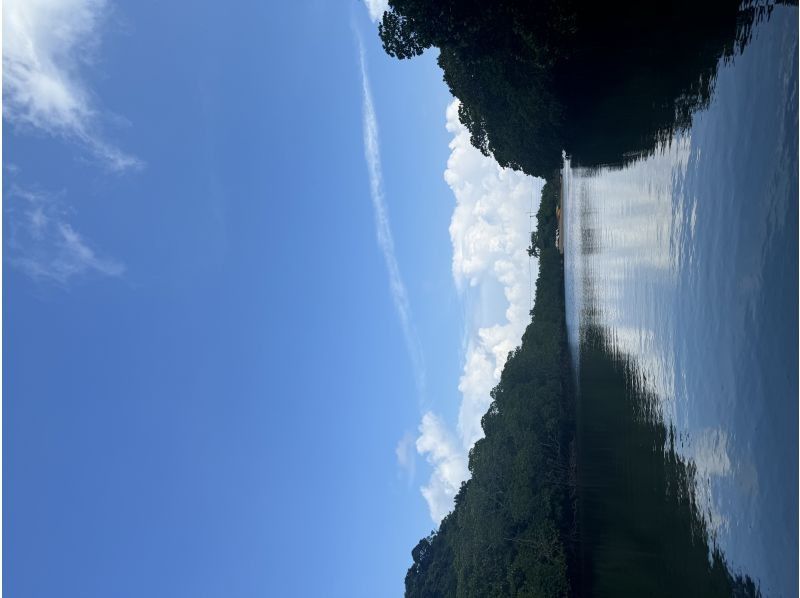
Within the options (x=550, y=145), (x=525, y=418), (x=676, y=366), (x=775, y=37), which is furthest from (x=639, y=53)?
(x=525, y=418)

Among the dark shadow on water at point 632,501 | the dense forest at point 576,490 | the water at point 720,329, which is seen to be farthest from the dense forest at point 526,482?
the water at point 720,329

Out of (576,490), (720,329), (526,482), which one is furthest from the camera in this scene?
(576,490)

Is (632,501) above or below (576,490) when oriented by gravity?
below

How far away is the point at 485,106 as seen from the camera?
2838 centimetres

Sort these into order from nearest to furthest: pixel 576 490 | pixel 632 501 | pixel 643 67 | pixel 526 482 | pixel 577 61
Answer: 1. pixel 643 67
2. pixel 632 501
3. pixel 577 61
4. pixel 526 482
5. pixel 576 490

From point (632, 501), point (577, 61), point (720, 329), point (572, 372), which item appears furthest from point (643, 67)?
point (572, 372)

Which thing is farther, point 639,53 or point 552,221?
point 552,221

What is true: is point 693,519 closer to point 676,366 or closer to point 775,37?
point 676,366

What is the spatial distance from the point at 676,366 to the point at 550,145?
1844cm

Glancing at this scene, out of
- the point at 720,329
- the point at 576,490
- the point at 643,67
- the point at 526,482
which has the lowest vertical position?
the point at 720,329

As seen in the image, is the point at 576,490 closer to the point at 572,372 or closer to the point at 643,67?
the point at 572,372

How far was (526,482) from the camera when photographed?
27.0 metres

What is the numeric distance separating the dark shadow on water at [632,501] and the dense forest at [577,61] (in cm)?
832

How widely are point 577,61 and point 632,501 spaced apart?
16.2 meters
